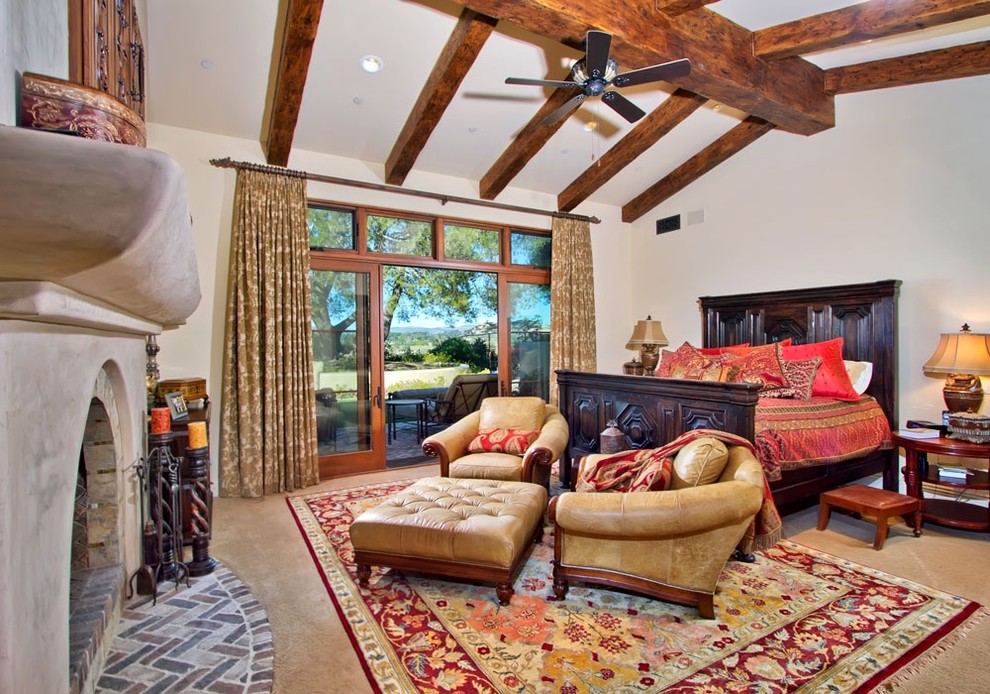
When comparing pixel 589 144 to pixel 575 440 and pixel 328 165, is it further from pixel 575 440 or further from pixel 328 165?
pixel 575 440

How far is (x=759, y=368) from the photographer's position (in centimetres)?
438

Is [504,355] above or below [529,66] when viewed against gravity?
below

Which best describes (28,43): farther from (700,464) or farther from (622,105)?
(622,105)

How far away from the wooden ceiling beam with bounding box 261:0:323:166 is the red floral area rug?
10.9 feet

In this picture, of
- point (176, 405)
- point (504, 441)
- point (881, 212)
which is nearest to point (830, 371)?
point (881, 212)

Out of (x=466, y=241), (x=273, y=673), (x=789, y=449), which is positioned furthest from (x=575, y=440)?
(x=273, y=673)

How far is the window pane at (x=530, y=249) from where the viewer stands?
6.12m

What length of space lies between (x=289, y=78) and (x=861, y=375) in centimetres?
534

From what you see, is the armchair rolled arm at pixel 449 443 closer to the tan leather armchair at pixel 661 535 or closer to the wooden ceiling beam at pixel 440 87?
the tan leather armchair at pixel 661 535

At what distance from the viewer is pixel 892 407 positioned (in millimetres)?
4332

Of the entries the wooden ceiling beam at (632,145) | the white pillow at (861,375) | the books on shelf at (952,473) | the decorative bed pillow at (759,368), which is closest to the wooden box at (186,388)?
the decorative bed pillow at (759,368)

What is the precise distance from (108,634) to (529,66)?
440 cm

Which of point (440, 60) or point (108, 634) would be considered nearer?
point (108, 634)

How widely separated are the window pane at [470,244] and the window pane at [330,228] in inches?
41.7
